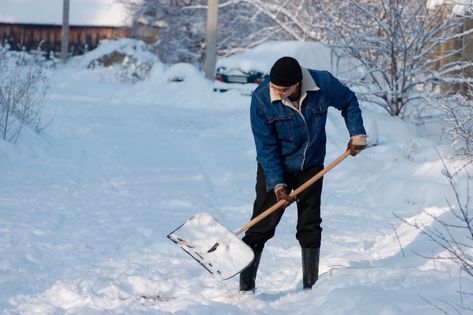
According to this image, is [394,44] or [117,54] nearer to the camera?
[394,44]

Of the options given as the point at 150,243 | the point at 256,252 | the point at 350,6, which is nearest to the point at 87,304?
the point at 256,252

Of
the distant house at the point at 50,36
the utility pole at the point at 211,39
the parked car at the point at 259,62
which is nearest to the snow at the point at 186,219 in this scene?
the parked car at the point at 259,62

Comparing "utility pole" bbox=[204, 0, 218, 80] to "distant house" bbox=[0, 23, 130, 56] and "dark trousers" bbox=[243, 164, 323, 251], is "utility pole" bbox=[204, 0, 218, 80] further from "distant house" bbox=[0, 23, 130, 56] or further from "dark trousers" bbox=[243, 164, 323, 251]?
"distant house" bbox=[0, 23, 130, 56]

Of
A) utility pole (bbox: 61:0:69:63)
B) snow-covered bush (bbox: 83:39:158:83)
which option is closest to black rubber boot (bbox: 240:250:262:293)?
snow-covered bush (bbox: 83:39:158:83)

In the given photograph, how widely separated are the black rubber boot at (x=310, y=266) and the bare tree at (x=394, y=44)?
23.9 ft

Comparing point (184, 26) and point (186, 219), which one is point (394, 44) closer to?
point (186, 219)

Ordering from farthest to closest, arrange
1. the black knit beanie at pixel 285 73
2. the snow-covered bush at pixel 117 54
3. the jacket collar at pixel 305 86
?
the snow-covered bush at pixel 117 54 < the jacket collar at pixel 305 86 < the black knit beanie at pixel 285 73

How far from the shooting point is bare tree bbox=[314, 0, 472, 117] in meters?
13.0

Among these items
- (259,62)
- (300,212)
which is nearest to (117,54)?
(259,62)

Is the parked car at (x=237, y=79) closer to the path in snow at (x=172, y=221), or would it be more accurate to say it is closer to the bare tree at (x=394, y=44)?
the path in snow at (x=172, y=221)

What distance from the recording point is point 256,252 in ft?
18.7

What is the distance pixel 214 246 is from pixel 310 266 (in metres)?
0.58

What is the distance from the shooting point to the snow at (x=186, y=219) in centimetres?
531

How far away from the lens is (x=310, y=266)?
5637mm
